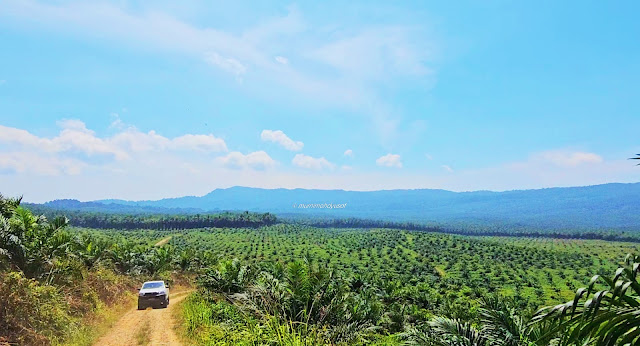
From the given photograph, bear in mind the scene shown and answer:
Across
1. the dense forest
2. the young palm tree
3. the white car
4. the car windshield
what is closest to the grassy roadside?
the dense forest

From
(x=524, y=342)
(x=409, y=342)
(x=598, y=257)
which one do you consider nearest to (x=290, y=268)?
(x=409, y=342)

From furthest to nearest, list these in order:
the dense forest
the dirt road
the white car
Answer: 1. the white car
2. the dirt road
3. the dense forest

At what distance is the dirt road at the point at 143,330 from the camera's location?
12164 millimetres

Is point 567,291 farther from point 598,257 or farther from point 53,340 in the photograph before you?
point 53,340

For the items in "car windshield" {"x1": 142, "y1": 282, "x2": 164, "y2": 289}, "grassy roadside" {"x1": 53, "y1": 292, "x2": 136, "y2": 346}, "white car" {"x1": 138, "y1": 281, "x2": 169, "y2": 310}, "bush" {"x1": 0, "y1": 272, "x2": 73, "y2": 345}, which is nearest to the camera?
"bush" {"x1": 0, "y1": 272, "x2": 73, "y2": 345}

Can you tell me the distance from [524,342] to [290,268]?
6092 mm

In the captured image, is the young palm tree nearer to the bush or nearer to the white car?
the bush

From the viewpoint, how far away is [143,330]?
13656 mm

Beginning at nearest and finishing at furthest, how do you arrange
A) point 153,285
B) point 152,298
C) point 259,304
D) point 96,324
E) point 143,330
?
point 259,304 → point 143,330 → point 96,324 → point 152,298 → point 153,285

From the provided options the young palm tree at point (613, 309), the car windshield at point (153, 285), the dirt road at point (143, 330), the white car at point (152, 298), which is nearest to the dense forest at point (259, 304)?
the young palm tree at point (613, 309)

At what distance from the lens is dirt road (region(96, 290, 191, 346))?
39.9 feet

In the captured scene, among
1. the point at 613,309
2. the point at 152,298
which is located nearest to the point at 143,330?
the point at 152,298

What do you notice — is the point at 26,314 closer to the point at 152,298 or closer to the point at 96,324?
the point at 96,324

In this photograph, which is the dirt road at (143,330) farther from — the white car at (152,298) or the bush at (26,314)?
the bush at (26,314)
